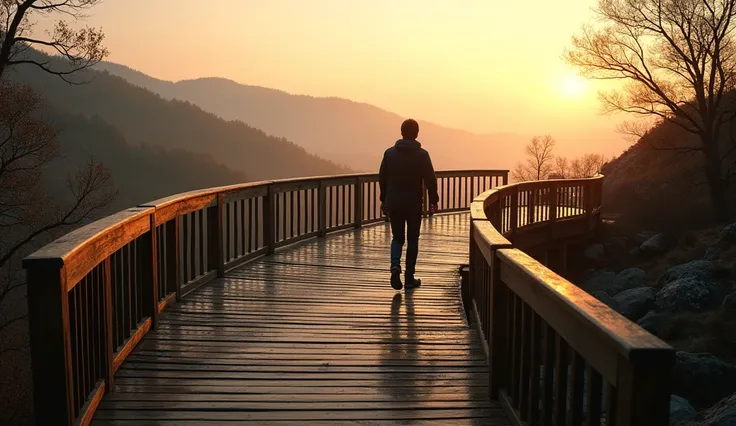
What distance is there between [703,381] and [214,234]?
300 inches

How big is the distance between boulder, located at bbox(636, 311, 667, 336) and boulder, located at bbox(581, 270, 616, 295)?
131 inches

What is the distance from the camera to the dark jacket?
8.06m

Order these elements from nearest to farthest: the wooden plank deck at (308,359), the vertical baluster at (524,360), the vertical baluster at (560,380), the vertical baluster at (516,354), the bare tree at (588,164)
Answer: the vertical baluster at (560,380), the vertical baluster at (524,360), the vertical baluster at (516,354), the wooden plank deck at (308,359), the bare tree at (588,164)

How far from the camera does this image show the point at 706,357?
11422mm

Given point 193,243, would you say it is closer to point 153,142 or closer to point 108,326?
point 108,326

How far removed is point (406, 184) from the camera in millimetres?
8164

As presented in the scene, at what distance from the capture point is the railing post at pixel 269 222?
1066 cm

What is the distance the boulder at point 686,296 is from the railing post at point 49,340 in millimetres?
14825

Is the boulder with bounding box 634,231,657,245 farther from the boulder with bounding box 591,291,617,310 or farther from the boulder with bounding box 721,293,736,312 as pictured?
the boulder with bounding box 721,293,736,312

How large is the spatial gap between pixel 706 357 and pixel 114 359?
9.76 metres

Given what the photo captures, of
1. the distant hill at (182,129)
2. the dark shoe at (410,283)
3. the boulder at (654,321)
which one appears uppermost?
the distant hill at (182,129)

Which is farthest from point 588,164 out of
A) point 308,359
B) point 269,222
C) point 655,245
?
point 308,359

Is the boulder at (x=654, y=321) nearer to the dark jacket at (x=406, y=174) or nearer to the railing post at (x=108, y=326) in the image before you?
the dark jacket at (x=406, y=174)

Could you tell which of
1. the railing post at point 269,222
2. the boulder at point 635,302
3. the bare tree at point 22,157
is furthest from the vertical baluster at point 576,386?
the bare tree at point 22,157
